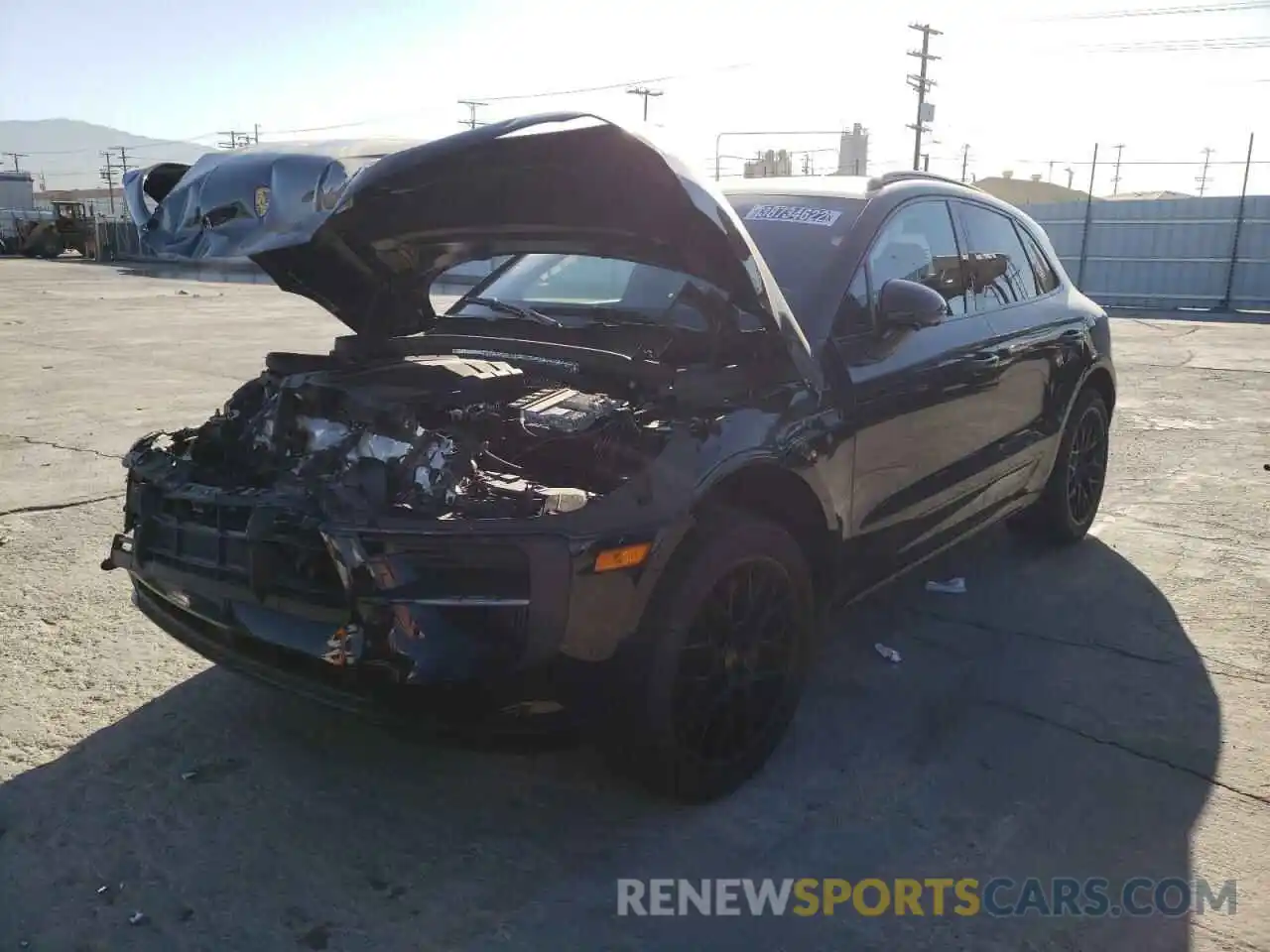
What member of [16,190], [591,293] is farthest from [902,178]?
[16,190]

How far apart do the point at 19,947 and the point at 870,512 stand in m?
2.70

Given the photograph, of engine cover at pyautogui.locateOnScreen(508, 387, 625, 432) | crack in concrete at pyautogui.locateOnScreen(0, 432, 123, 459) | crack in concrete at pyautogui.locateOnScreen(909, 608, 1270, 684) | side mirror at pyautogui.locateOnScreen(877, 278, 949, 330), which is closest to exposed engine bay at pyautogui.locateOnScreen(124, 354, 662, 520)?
engine cover at pyautogui.locateOnScreen(508, 387, 625, 432)

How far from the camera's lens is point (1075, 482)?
17.5 ft

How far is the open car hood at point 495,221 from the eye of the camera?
2.94m

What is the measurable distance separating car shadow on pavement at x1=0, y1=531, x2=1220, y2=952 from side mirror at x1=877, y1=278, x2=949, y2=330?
1.36 metres

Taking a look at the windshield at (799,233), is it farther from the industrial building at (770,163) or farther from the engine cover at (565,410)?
the industrial building at (770,163)

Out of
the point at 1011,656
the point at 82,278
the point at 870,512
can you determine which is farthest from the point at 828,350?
the point at 82,278

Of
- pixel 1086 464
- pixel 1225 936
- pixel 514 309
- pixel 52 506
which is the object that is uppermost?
pixel 514 309

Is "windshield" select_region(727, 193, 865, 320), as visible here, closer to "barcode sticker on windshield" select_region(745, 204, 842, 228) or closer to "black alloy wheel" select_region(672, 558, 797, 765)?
"barcode sticker on windshield" select_region(745, 204, 842, 228)

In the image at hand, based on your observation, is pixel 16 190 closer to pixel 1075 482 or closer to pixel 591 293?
pixel 591 293

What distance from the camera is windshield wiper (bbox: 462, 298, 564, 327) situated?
367 centimetres

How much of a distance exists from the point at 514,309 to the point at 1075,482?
3.24m

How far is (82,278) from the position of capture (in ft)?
94.5

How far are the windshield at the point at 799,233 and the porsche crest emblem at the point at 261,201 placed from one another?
6.68 feet
